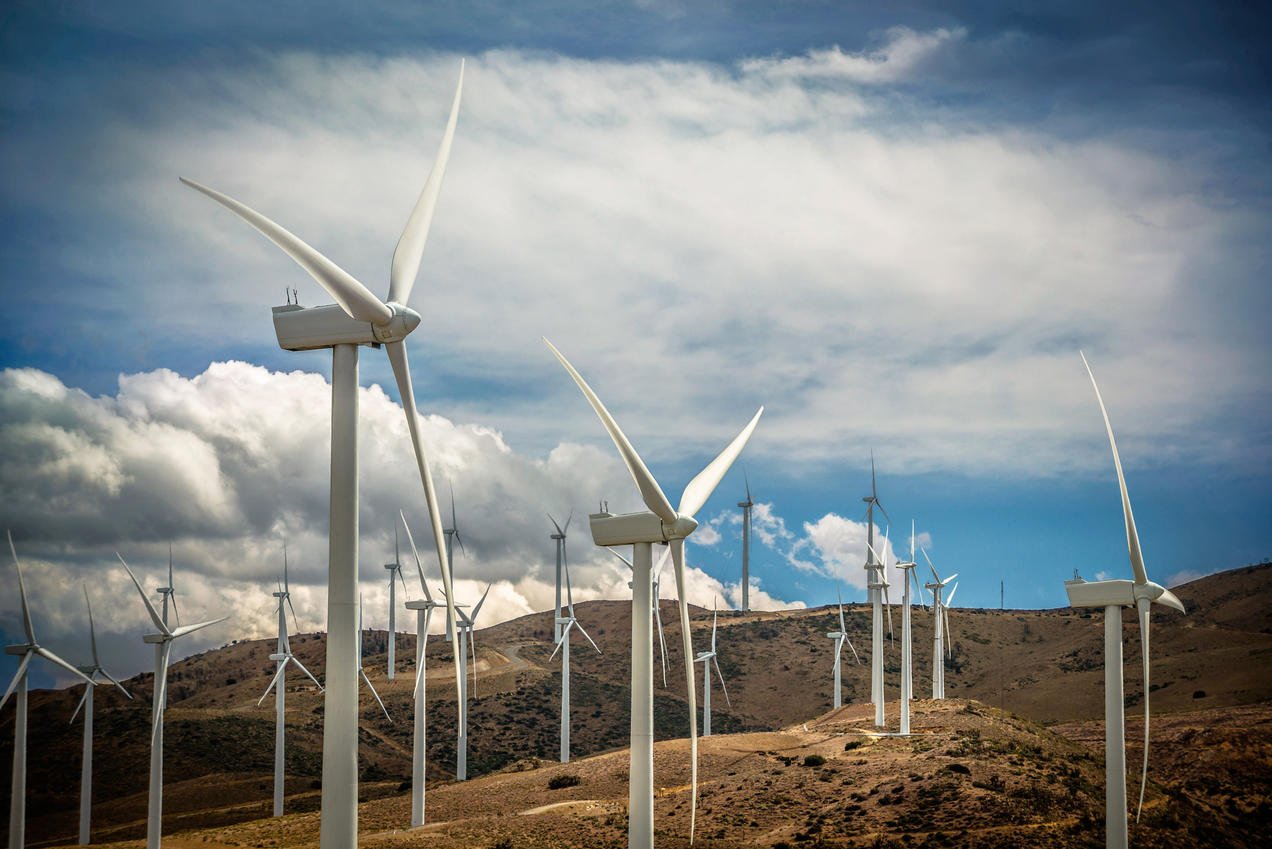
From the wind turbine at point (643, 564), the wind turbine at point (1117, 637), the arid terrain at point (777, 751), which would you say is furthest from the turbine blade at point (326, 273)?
A: the arid terrain at point (777, 751)

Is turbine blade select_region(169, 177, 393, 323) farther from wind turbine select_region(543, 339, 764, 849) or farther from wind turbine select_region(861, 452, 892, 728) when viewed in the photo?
wind turbine select_region(861, 452, 892, 728)

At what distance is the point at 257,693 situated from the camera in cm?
17838

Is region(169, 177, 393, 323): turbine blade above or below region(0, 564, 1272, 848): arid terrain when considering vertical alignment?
above

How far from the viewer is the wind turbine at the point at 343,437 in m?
30.3

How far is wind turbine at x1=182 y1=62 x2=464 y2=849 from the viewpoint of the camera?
99.4 ft

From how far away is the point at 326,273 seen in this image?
3138 centimetres

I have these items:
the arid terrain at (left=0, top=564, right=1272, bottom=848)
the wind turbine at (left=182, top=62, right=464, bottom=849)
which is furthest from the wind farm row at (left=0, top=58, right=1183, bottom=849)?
the arid terrain at (left=0, top=564, right=1272, bottom=848)

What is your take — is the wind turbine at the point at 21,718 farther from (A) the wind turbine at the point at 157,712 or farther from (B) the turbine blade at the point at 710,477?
(B) the turbine blade at the point at 710,477

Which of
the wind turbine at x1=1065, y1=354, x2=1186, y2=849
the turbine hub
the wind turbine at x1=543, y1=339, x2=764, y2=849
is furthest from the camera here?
the wind turbine at x1=1065, y1=354, x2=1186, y2=849

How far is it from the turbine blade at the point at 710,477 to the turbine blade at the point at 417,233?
14.4 meters

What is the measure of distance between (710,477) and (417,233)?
16433 mm

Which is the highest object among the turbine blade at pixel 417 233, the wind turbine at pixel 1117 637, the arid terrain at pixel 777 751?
the turbine blade at pixel 417 233

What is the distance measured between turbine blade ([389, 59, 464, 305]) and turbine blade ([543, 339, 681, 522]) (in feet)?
22.0

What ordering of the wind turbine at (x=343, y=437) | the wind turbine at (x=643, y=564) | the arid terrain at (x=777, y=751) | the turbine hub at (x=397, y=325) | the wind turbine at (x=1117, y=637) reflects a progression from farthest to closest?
the arid terrain at (x=777, y=751) < the wind turbine at (x=1117, y=637) < the wind turbine at (x=643, y=564) < the turbine hub at (x=397, y=325) < the wind turbine at (x=343, y=437)
